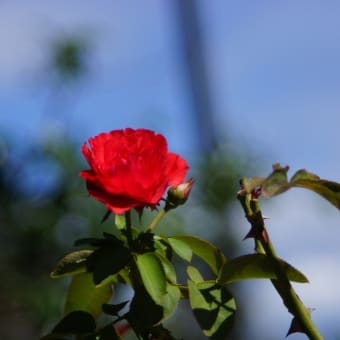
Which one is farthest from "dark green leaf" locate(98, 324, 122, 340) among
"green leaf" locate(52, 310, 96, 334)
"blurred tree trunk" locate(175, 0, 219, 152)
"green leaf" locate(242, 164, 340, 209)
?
"blurred tree trunk" locate(175, 0, 219, 152)

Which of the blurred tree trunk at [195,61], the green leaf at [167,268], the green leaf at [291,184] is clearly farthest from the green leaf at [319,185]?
the blurred tree trunk at [195,61]

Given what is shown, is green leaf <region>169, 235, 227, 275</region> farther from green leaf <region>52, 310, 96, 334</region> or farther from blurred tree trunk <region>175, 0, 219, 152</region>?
blurred tree trunk <region>175, 0, 219, 152</region>

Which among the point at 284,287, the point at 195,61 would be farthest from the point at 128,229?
the point at 195,61

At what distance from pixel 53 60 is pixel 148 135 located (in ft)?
7.66

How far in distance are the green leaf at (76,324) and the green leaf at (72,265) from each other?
3 centimetres

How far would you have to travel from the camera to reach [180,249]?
0.68m

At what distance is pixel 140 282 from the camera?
650 millimetres

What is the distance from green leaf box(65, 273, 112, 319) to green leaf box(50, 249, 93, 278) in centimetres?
3

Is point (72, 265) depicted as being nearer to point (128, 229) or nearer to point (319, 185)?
point (128, 229)

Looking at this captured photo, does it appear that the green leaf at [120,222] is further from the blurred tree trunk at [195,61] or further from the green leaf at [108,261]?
the blurred tree trunk at [195,61]

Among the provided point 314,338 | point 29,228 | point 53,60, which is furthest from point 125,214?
point 53,60

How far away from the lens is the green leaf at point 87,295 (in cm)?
70

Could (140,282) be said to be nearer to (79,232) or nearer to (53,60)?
(79,232)

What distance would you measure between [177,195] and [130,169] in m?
0.04
